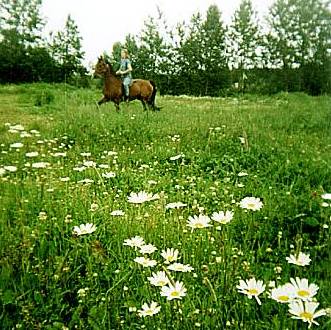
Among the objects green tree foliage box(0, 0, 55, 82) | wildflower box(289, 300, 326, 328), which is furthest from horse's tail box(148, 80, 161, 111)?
wildflower box(289, 300, 326, 328)

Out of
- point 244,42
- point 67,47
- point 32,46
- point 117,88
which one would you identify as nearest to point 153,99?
point 117,88

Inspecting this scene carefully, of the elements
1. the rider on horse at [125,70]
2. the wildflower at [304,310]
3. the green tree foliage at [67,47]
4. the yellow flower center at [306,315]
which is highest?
the green tree foliage at [67,47]

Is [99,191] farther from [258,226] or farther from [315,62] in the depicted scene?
[315,62]

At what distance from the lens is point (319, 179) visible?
2.74m

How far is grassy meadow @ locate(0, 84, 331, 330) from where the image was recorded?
3.77ft

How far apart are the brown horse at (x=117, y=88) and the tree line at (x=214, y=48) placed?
425mm

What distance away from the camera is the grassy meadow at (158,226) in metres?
1.15

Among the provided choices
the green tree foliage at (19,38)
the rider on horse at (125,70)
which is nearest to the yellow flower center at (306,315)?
the green tree foliage at (19,38)

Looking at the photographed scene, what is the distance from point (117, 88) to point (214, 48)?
1758mm

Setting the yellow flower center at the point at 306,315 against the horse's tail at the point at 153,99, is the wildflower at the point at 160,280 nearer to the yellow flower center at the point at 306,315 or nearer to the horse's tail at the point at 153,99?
the yellow flower center at the point at 306,315

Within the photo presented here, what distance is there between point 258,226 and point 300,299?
999mm

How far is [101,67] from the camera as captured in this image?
183 inches

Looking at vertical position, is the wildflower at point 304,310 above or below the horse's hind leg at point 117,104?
above

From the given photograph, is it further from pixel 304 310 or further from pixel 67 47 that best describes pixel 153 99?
pixel 304 310
